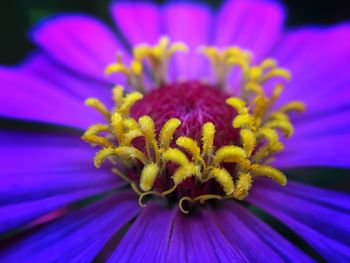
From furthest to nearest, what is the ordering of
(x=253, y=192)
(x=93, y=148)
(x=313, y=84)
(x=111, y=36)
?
(x=111, y=36)
(x=313, y=84)
(x=93, y=148)
(x=253, y=192)

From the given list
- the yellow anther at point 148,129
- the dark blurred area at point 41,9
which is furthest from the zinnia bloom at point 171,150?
the dark blurred area at point 41,9

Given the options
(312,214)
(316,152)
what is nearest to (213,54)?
(316,152)

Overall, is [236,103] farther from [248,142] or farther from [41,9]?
[41,9]

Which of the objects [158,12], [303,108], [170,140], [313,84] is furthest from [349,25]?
[170,140]

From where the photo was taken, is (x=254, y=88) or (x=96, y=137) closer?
(x=96, y=137)

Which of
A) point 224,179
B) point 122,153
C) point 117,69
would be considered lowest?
point 224,179

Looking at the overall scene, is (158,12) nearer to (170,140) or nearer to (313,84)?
(313,84)

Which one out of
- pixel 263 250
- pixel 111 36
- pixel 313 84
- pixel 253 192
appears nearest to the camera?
pixel 263 250

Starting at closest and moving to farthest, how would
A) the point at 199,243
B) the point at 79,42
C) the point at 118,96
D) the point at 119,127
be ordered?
1. the point at 199,243
2. the point at 119,127
3. the point at 118,96
4. the point at 79,42
